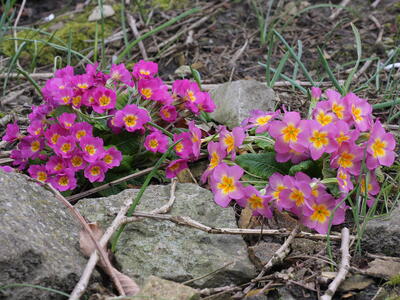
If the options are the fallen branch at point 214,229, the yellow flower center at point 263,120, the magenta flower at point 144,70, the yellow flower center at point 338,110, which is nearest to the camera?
the fallen branch at point 214,229

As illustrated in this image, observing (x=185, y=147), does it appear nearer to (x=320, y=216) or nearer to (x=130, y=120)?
(x=130, y=120)

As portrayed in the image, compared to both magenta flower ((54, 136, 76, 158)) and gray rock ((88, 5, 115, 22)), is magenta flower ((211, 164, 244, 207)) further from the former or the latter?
gray rock ((88, 5, 115, 22))

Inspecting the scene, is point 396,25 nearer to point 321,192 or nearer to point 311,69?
point 311,69

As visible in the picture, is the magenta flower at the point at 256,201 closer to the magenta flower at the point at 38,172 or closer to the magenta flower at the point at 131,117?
the magenta flower at the point at 131,117

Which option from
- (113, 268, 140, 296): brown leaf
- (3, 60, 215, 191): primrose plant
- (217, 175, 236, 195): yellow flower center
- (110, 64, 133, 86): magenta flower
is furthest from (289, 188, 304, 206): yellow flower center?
(110, 64, 133, 86): magenta flower

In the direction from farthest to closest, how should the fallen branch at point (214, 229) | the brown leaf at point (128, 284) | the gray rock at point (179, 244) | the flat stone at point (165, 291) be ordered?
the fallen branch at point (214, 229), the gray rock at point (179, 244), the brown leaf at point (128, 284), the flat stone at point (165, 291)

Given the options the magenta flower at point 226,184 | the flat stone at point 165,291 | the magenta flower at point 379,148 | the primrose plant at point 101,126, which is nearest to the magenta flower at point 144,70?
the primrose plant at point 101,126

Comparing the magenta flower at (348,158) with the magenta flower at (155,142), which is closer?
the magenta flower at (348,158)

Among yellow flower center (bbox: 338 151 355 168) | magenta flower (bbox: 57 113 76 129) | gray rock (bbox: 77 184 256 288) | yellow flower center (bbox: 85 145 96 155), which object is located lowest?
gray rock (bbox: 77 184 256 288)
